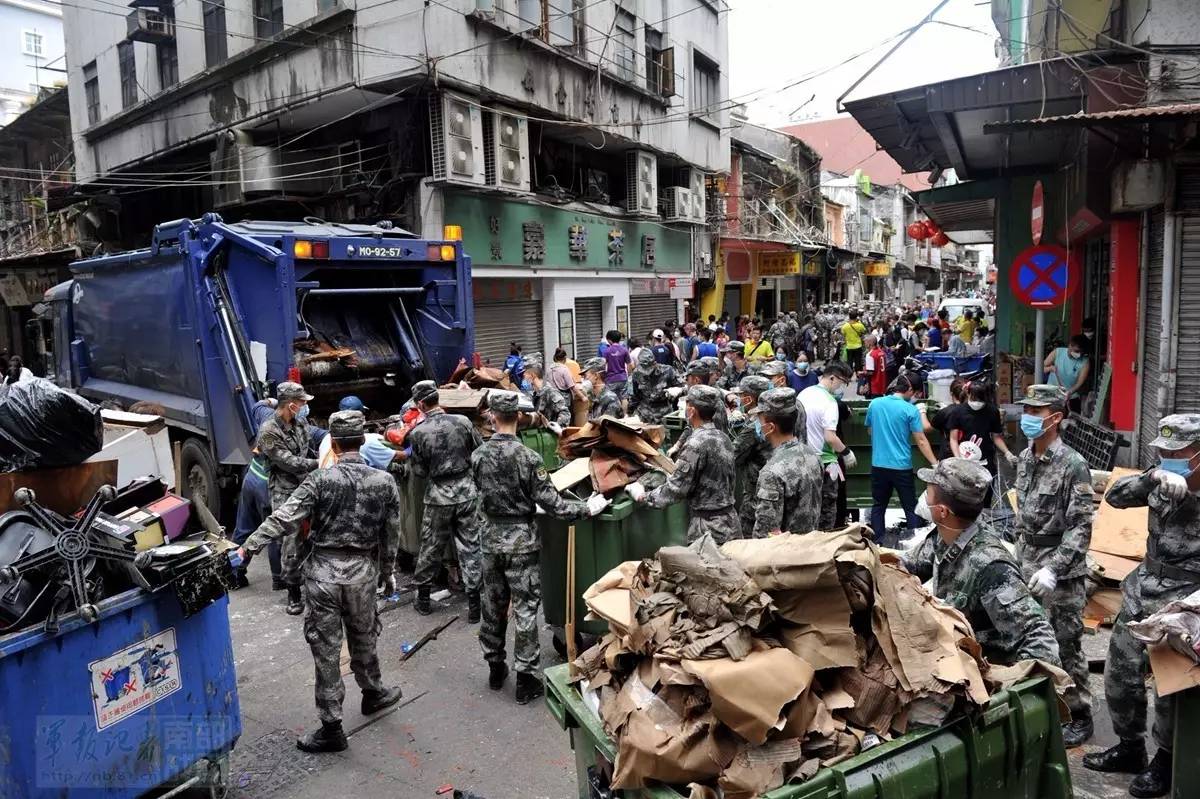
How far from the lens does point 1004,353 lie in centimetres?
1330

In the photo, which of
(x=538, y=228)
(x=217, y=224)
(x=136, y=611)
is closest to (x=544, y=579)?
(x=136, y=611)

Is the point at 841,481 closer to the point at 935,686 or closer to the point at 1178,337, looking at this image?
the point at 1178,337

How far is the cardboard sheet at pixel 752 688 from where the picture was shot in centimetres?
229

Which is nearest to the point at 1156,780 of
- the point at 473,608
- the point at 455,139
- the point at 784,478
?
the point at 784,478

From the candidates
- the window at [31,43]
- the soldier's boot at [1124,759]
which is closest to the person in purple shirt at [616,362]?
the soldier's boot at [1124,759]

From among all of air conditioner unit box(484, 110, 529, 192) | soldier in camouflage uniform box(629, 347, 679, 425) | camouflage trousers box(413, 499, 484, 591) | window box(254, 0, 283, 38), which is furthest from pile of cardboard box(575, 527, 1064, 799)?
window box(254, 0, 283, 38)

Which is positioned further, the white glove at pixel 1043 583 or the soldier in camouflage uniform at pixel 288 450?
the soldier in camouflage uniform at pixel 288 450

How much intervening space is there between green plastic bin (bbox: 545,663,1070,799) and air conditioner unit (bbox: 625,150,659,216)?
17255 mm

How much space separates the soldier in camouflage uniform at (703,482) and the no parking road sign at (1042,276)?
16.3 ft

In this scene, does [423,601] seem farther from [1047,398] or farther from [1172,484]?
[1172,484]

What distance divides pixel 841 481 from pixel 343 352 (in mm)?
4615

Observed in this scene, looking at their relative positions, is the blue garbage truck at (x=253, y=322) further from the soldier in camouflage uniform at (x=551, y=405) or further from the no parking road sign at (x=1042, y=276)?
the no parking road sign at (x=1042, y=276)

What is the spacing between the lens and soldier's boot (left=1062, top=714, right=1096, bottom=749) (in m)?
4.16

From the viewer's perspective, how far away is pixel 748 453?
620cm
